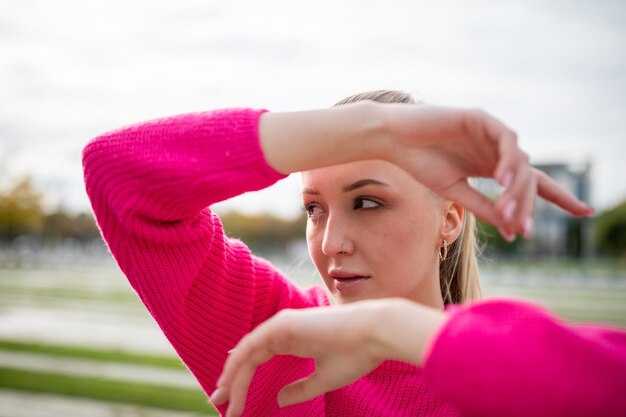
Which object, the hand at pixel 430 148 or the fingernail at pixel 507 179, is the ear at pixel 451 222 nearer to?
the hand at pixel 430 148

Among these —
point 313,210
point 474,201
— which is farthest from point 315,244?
point 474,201

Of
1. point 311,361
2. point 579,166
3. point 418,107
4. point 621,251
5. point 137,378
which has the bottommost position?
point 621,251

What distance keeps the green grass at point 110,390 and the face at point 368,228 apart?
4.78 meters

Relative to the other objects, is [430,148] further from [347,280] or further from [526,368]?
[347,280]

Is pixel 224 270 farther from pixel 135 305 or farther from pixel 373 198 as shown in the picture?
pixel 135 305

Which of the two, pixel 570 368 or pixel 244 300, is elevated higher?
pixel 570 368

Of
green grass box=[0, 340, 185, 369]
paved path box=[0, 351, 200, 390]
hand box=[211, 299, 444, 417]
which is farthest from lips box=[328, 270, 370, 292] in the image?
green grass box=[0, 340, 185, 369]

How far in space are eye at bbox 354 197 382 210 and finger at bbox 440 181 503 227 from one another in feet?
1.74

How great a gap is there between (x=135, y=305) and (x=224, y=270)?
14781mm

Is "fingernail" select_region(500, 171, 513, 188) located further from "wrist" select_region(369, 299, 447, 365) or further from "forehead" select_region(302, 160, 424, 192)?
"forehead" select_region(302, 160, 424, 192)

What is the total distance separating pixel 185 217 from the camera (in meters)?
1.79

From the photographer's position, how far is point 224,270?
2043 millimetres

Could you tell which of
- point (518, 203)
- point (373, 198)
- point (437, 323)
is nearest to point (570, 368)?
point (437, 323)

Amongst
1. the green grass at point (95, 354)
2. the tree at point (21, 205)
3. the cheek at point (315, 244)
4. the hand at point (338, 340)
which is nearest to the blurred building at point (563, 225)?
the tree at point (21, 205)
